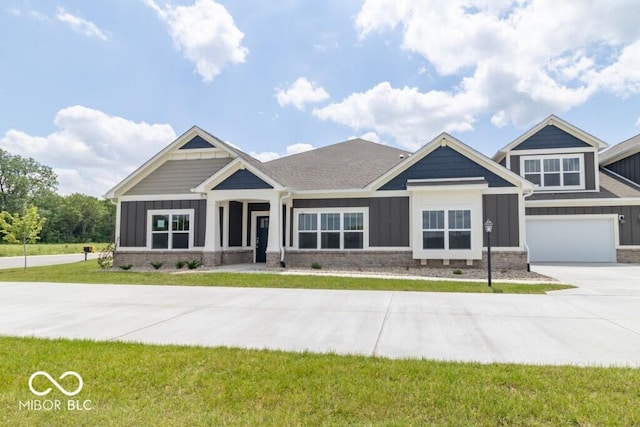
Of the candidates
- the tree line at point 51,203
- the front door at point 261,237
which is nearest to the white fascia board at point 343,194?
the front door at point 261,237

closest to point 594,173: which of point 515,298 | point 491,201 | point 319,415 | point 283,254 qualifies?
point 491,201

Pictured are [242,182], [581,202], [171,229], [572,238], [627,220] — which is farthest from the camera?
[572,238]

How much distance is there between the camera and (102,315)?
6957mm

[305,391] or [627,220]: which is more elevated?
[627,220]

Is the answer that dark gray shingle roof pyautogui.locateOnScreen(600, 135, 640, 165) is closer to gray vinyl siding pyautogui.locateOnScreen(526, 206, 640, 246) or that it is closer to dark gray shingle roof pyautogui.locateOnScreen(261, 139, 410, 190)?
gray vinyl siding pyautogui.locateOnScreen(526, 206, 640, 246)

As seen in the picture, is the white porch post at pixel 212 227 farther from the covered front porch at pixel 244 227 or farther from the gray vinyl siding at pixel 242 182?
the gray vinyl siding at pixel 242 182

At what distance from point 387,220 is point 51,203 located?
7558cm

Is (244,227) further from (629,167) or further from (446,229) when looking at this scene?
(629,167)

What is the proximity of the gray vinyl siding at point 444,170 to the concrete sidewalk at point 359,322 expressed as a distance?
6.59 m

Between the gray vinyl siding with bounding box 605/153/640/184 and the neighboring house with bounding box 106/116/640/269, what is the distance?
3.86 feet

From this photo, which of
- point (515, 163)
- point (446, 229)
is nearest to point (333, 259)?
point (446, 229)

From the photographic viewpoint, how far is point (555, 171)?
19016 mm

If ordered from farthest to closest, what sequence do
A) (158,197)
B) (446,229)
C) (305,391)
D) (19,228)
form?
(19,228), (158,197), (446,229), (305,391)

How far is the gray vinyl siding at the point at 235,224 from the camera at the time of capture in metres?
16.5
